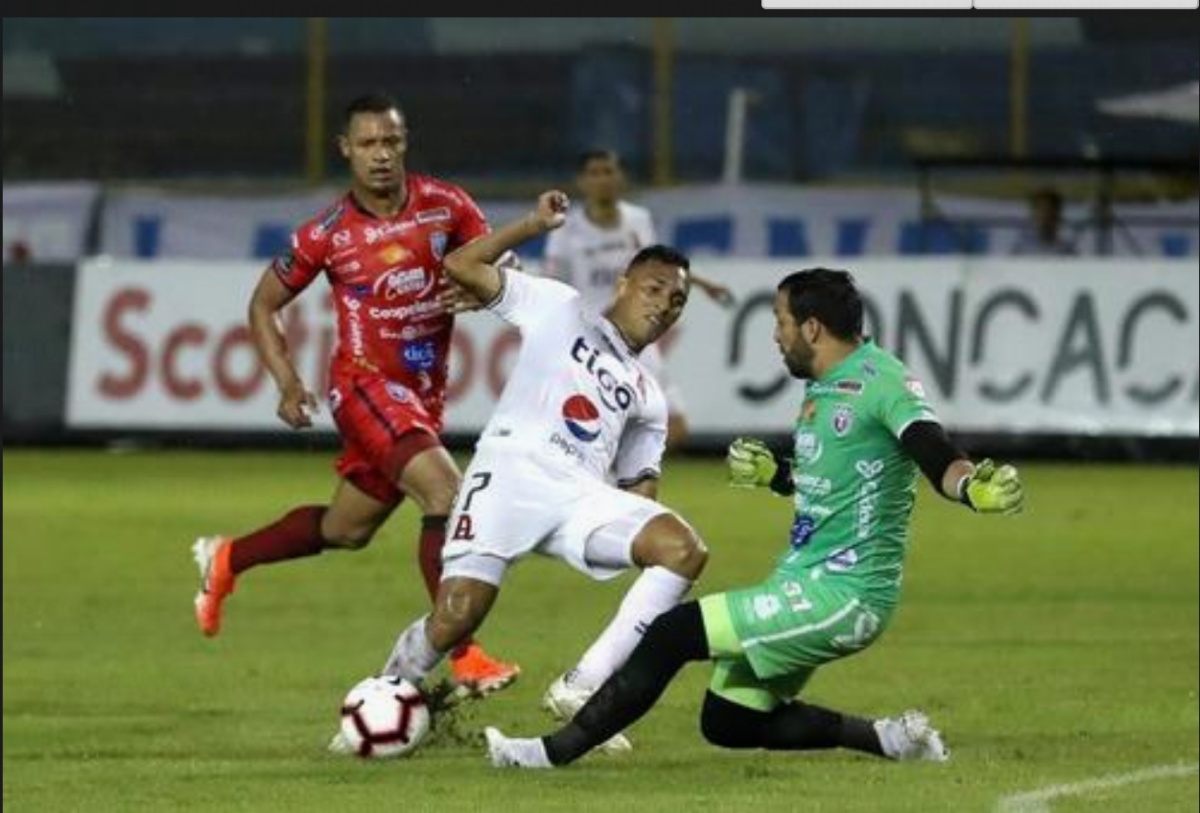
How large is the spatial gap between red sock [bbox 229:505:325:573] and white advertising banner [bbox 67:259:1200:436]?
1177 cm

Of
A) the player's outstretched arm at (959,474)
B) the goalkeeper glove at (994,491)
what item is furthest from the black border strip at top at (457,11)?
the goalkeeper glove at (994,491)

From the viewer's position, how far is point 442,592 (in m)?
12.1

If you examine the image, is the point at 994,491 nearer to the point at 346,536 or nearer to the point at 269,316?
the point at 269,316

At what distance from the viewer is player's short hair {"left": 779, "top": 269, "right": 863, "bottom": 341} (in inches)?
424

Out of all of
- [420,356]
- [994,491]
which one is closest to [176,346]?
[420,356]

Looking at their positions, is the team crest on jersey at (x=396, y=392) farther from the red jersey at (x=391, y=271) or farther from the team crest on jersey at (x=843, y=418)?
the team crest on jersey at (x=843, y=418)

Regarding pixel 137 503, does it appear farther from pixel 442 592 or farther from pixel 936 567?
pixel 442 592

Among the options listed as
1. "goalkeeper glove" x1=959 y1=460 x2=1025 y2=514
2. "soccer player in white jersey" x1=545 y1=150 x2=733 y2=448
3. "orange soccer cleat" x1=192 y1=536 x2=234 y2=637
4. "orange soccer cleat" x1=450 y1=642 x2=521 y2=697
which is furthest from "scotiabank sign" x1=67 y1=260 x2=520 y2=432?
"goalkeeper glove" x1=959 y1=460 x2=1025 y2=514

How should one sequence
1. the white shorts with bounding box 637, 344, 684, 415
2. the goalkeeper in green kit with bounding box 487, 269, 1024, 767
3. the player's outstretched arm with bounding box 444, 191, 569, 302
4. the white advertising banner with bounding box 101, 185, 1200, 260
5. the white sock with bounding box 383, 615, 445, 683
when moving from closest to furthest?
the goalkeeper in green kit with bounding box 487, 269, 1024, 767 → the player's outstretched arm with bounding box 444, 191, 569, 302 → the white sock with bounding box 383, 615, 445, 683 → the white shorts with bounding box 637, 344, 684, 415 → the white advertising banner with bounding box 101, 185, 1200, 260

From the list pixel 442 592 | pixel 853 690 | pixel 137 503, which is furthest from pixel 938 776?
pixel 137 503

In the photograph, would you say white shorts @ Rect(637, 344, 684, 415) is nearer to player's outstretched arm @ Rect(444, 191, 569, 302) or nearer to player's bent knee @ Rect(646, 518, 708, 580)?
player's outstretched arm @ Rect(444, 191, 569, 302)

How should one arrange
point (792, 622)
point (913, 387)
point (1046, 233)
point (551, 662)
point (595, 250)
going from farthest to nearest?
point (1046, 233)
point (595, 250)
point (551, 662)
point (792, 622)
point (913, 387)

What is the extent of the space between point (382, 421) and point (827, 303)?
328 cm

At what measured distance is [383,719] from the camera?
11992 mm
